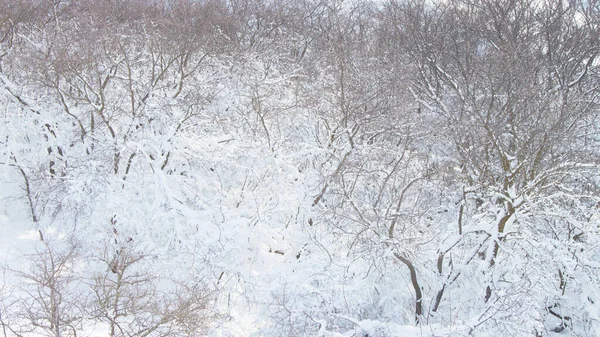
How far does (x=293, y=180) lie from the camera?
12.4 metres

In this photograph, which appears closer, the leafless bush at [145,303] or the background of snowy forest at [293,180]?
the leafless bush at [145,303]

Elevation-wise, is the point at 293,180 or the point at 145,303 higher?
the point at 293,180

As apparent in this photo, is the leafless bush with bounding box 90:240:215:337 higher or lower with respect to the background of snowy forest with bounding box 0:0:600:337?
lower

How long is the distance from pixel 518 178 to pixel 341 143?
16.7ft

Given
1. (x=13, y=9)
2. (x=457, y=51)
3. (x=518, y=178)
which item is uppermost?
(x=13, y=9)

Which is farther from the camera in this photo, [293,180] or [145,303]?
[293,180]

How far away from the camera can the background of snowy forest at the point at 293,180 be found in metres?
9.22

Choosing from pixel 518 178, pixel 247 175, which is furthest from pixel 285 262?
pixel 518 178

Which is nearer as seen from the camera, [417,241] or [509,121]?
[417,241]

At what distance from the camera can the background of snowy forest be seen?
9.22 meters

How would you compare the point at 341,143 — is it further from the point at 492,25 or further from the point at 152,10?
the point at 152,10

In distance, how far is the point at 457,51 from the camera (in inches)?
646

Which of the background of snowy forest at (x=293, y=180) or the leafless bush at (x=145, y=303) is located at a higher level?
the background of snowy forest at (x=293, y=180)

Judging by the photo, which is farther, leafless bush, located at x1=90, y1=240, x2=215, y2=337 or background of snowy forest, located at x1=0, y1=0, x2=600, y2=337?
background of snowy forest, located at x1=0, y1=0, x2=600, y2=337
